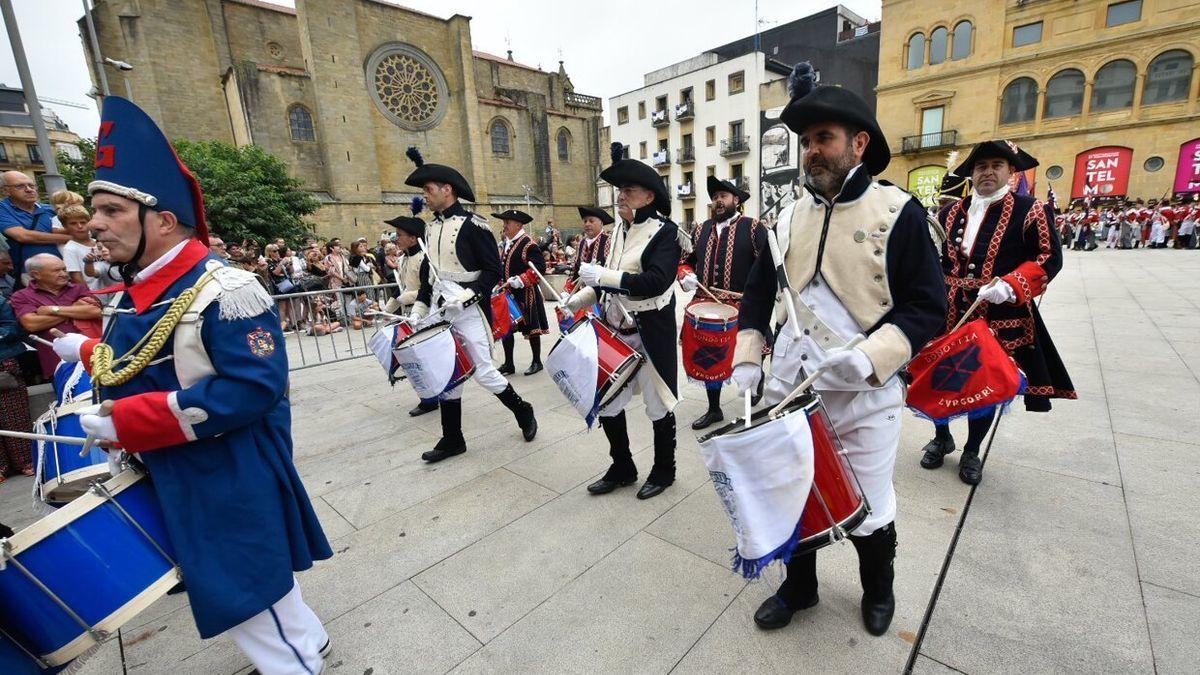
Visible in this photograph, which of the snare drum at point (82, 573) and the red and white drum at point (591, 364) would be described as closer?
the snare drum at point (82, 573)

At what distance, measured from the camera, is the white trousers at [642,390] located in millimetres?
3379

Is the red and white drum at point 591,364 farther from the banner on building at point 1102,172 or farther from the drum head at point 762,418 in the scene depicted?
the banner on building at point 1102,172

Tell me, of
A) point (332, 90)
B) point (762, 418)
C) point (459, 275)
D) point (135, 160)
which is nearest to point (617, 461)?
point (762, 418)

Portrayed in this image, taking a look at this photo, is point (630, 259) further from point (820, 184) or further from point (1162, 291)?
point (1162, 291)

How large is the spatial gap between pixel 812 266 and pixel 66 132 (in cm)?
9015

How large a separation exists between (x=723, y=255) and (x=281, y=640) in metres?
4.37

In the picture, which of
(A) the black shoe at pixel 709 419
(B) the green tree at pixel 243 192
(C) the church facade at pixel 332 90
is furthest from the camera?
(C) the church facade at pixel 332 90

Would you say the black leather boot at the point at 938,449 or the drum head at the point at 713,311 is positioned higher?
the drum head at the point at 713,311

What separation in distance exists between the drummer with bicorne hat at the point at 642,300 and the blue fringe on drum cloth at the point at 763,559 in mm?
1537

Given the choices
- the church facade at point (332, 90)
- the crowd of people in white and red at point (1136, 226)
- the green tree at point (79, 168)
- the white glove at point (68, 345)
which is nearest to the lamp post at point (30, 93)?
the white glove at point (68, 345)

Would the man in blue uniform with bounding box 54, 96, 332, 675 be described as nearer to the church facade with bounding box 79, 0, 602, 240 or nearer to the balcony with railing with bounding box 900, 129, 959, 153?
the church facade with bounding box 79, 0, 602, 240

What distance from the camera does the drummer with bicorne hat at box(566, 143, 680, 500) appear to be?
323 cm

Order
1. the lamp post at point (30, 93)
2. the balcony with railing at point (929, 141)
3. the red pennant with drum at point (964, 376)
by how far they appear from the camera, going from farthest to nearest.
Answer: the balcony with railing at point (929, 141) < the lamp post at point (30, 93) < the red pennant with drum at point (964, 376)

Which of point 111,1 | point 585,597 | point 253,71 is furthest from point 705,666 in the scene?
point 111,1
